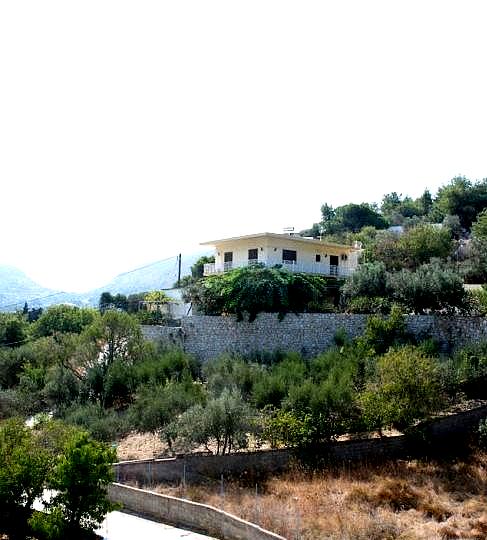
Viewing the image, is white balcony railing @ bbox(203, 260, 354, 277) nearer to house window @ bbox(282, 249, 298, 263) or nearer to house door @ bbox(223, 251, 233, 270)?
house door @ bbox(223, 251, 233, 270)

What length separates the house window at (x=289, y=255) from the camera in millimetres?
33469

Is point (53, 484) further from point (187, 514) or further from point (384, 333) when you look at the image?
point (384, 333)

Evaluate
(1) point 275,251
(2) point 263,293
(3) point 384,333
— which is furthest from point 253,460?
(1) point 275,251

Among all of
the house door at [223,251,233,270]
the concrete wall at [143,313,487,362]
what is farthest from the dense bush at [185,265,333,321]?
the house door at [223,251,233,270]

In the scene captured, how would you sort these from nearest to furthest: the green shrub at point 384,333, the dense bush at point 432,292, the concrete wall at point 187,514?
1. the concrete wall at point 187,514
2. the green shrub at point 384,333
3. the dense bush at point 432,292

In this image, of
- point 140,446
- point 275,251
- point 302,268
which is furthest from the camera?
point 302,268

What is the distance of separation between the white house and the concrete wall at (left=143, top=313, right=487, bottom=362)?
5234mm

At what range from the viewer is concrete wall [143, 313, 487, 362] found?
2355 centimetres

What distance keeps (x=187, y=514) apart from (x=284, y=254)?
65.5ft

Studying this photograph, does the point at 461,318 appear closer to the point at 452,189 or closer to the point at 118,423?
the point at 118,423

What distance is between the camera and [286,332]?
27.3 metres

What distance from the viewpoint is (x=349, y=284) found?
2841 cm

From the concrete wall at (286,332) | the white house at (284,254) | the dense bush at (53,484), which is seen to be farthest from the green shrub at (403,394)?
the white house at (284,254)

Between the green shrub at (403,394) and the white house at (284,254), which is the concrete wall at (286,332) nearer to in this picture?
the green shrub at (403,394)
